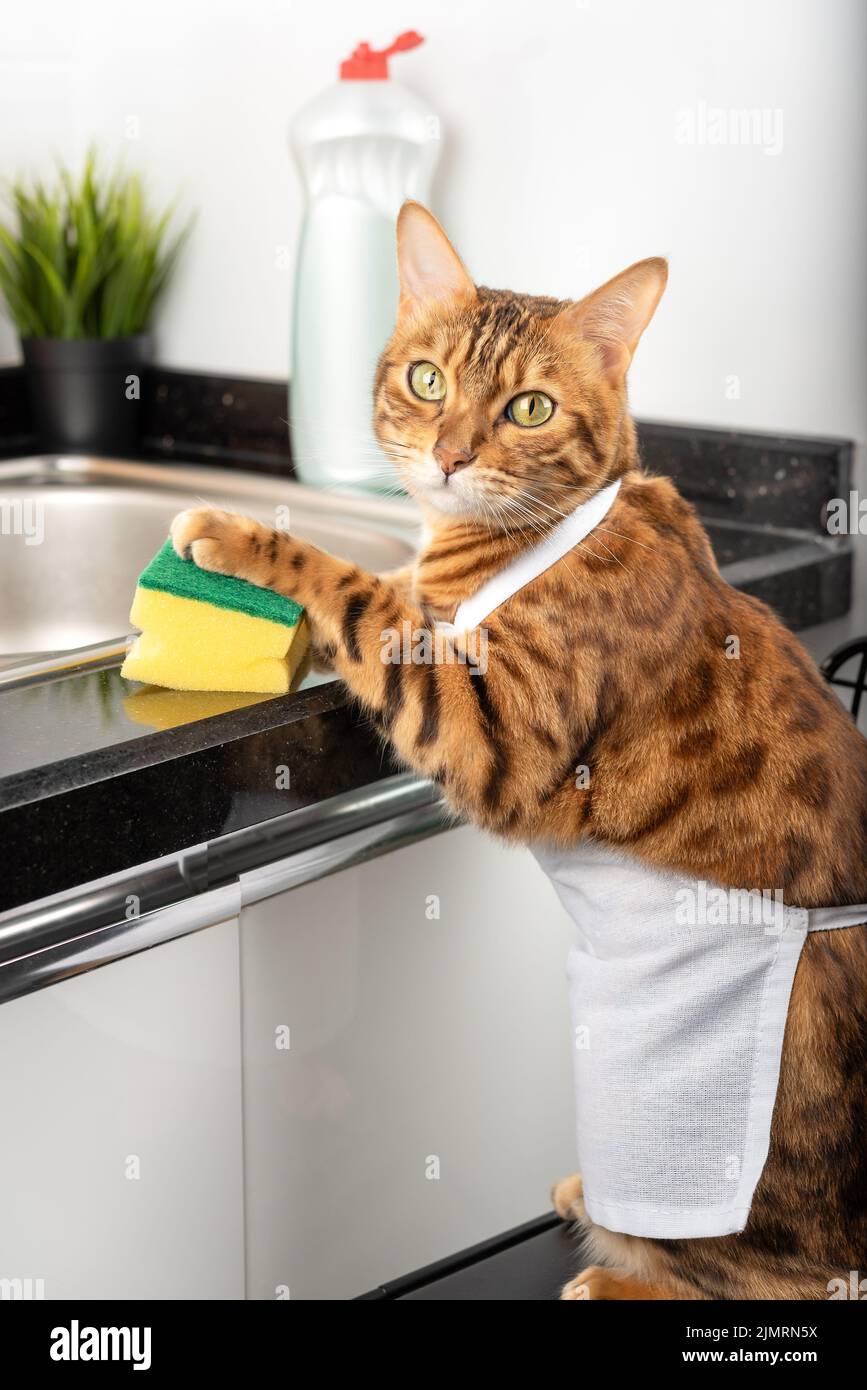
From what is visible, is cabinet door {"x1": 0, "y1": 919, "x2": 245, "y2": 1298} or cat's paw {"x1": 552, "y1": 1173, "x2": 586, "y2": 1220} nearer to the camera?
cabinet door {"x1": 0, "y1": 919, "x2": 245, "y2": 1298}

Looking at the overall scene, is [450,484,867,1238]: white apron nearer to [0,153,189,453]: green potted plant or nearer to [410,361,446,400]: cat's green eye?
[410,361,446,400]: cat's green eye

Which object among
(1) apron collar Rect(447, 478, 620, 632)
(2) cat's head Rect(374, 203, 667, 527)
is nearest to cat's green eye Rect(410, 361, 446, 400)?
(2) cat's head Rect(374, 203, 667, 527)

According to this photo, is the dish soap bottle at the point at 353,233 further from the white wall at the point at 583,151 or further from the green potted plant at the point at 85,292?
the green potted plant at the point at 85,292

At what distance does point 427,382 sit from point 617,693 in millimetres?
283

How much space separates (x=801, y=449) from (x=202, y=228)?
91 cm

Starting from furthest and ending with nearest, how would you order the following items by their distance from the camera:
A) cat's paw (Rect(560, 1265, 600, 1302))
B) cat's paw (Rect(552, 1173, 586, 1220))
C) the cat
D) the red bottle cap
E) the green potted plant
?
the green potted plant
the red bottle cap
cat's paw (Rect(552, 1173, 586, 1220))
cat's paw (Rect(560, 1265, 600, 1302))
the cat

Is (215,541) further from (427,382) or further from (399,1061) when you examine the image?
(399,1061)

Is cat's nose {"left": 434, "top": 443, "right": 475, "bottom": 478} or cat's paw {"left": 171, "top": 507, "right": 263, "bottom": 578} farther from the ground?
cat's nose {"left": 434, "top": 443, "right": 475, "bottom": 478}

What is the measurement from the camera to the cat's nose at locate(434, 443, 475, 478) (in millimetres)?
1074

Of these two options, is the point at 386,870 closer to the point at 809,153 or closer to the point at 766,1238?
the point at 766,1238

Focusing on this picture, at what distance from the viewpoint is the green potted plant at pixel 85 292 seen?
1.96m

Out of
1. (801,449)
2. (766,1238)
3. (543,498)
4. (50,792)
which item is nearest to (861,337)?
(801,449)

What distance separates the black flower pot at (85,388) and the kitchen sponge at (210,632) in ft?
3.31

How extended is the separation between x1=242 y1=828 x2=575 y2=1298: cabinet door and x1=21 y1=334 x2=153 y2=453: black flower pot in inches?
40.4
